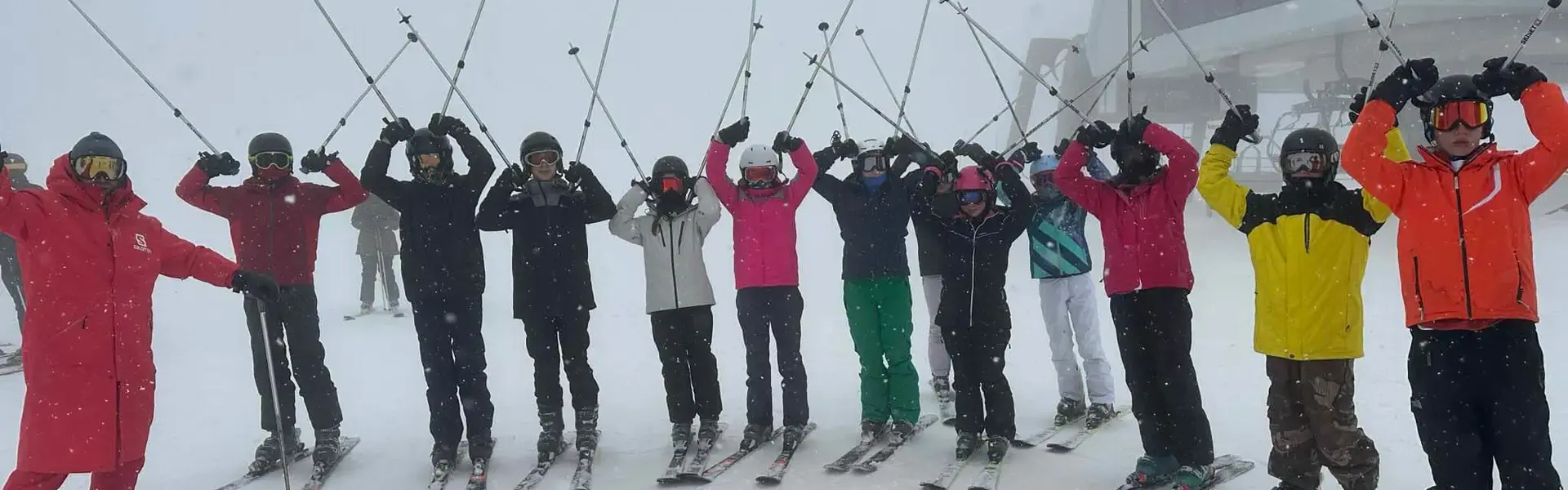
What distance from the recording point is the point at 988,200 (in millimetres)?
4590

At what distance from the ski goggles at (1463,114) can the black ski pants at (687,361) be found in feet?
10.5

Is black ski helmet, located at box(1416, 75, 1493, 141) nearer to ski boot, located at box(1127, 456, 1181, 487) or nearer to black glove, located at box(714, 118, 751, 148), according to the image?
ski boot, located at box(1127, 456, 1181, 487)

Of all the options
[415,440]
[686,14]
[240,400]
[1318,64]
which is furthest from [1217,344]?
[686,14]

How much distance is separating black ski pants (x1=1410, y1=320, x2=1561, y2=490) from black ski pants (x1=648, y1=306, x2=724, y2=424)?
3.09m

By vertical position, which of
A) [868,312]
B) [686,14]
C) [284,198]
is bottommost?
[868,312]

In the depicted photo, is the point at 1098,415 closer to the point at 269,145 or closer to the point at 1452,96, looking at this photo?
the point at 1452,96

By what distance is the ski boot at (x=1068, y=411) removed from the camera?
5.27m

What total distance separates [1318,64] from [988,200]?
14584mm

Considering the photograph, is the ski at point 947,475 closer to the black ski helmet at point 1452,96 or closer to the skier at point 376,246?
the black ski helmet at point 1452,96

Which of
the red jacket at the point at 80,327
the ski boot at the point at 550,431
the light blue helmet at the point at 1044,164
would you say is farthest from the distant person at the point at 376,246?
the light blue helmet at the point at 1044,164

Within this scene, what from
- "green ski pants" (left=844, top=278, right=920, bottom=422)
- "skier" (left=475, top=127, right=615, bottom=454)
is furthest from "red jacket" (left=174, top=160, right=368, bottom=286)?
"green ski pants" (left=844, top=278, right=920, bottom=422)

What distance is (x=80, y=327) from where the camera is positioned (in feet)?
11.1

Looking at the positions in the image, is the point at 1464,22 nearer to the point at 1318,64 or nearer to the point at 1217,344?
the point at 1318,64

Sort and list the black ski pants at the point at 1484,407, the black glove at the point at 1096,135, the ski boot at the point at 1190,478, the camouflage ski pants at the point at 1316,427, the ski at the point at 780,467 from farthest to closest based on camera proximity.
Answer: the ski at the point at 780,467
the black glove at the point at 1096,135
the ski boot at the point at 1190,478
the camouflage ski pants at the point at 1316,427
the black ski pants at the point at 1484,407
